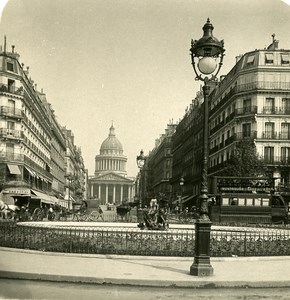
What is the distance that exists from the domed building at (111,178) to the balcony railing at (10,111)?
105 meters

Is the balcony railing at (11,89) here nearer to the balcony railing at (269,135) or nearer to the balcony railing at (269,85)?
the balcony railing at (269,85)

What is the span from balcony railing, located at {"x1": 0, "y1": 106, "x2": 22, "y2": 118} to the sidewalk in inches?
1261

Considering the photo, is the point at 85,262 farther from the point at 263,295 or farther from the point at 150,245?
the point at 263,295

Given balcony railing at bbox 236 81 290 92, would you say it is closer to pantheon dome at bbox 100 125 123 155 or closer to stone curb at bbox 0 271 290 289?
stone curb at bbox 0 271 290 289

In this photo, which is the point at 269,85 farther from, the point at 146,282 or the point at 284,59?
the point at 146,282

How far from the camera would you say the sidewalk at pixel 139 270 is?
9.91 meters

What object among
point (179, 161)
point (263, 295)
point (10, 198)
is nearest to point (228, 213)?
point (10, 198)

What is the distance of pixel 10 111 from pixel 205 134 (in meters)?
36.2

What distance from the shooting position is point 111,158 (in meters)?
159

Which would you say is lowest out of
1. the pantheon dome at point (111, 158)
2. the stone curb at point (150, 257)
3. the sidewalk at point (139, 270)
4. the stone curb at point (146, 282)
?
the stone curb at point (146, 282)

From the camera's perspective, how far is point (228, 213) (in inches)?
1292

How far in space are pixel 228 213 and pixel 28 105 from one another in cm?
2460

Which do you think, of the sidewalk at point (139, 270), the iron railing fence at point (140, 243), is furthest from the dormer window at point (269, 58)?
the sidewalk at point (139, 270)

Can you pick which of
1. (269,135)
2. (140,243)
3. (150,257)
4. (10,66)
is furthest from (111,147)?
(150,257)
